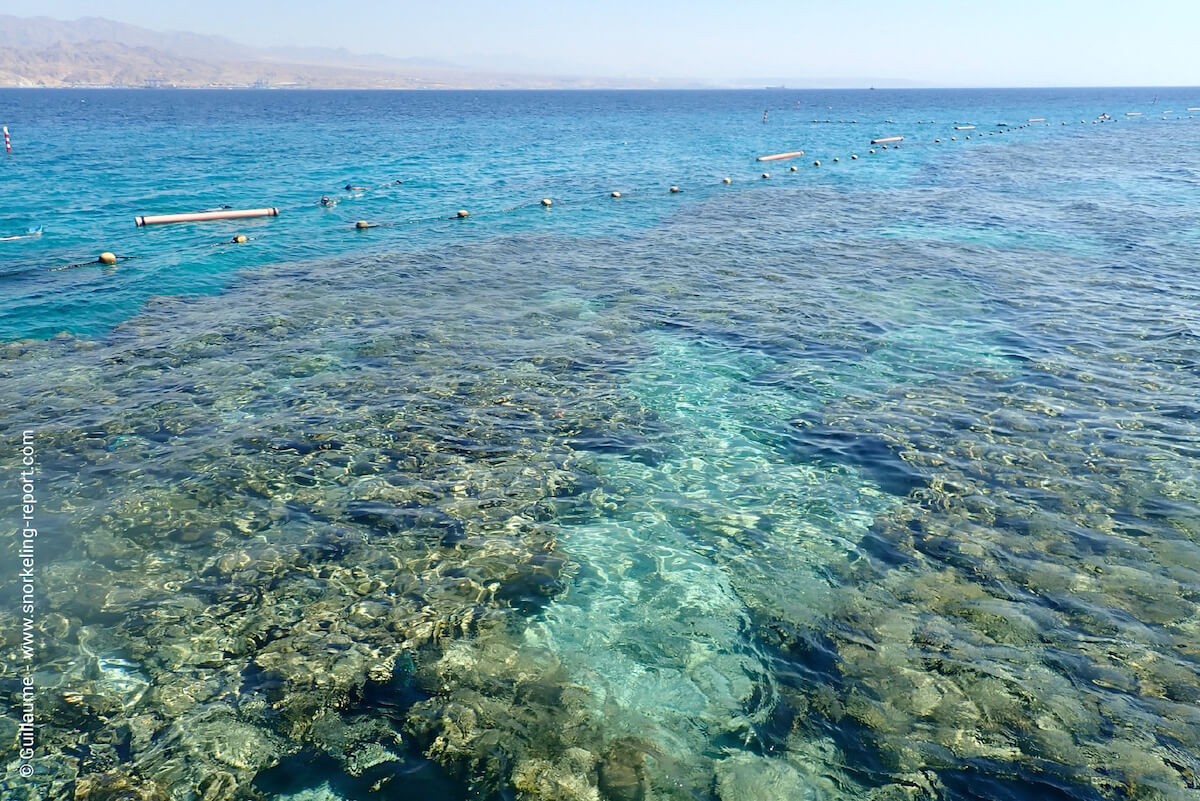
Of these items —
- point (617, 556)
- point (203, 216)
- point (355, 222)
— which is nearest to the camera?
point (617, 556)

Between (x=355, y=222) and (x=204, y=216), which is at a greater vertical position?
(x=204, y=216)

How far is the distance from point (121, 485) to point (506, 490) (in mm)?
8093

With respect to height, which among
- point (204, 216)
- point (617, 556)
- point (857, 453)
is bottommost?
point (617, 556)

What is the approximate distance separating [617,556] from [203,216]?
130 feet

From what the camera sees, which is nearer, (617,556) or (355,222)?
(617,556)

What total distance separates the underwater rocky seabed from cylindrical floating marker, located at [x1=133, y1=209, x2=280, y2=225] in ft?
61.9

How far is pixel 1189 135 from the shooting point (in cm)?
10075

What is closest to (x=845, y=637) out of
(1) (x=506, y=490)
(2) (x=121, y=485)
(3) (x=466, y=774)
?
(3) (x=466, y=774)

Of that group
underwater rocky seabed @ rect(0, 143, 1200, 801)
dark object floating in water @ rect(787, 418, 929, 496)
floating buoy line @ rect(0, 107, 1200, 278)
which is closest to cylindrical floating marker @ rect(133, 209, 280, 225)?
floating buoy line @ rect(0, 107, 1200, 278)

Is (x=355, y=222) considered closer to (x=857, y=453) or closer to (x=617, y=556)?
(x=857, y=453)

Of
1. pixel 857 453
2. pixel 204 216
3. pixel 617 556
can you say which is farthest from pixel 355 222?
pixel 617 556

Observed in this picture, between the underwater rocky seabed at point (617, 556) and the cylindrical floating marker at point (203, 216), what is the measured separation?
1886 centimetres

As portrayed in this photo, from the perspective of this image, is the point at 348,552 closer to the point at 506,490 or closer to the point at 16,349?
the point at 506,490

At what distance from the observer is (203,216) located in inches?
1614
